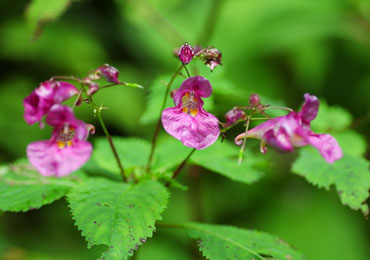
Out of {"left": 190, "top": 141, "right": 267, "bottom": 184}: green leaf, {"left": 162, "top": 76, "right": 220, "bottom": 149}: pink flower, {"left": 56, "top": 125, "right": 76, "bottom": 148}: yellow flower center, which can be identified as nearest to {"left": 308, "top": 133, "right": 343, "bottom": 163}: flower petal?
{"left": 162, "top": 76, "right": 220, "bottom": 149}: pink flower

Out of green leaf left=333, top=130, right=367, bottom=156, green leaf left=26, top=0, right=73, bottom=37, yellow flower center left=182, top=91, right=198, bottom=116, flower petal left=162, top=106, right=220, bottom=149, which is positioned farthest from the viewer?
green leaf left=26, top=0, right=73, bottom=37

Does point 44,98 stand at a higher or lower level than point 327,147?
lower

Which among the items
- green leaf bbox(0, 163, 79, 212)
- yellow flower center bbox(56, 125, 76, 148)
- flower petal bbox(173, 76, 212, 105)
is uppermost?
flower petal bbox(173, 76, 212, 105)

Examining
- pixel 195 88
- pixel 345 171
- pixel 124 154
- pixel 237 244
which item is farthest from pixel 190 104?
pixel 345 171

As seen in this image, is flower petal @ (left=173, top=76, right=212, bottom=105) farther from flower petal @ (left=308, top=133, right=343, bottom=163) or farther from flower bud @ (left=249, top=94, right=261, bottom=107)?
flower petal @ (left=308, top=133, right=343, bottom=163)

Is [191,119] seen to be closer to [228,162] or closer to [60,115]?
[60,115]

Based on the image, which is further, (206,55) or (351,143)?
(351,143)

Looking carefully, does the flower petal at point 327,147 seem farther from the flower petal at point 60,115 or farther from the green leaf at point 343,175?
the flower petal at point 60,115
